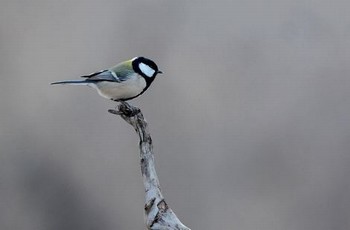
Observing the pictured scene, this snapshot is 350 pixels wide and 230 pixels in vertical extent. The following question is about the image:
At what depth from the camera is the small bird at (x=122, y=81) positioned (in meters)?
1.40

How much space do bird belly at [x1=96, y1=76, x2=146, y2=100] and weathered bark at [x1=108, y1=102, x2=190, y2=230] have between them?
29 millimetres

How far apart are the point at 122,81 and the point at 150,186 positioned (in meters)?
0.29

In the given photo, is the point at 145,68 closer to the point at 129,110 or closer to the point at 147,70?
the point at 147,70

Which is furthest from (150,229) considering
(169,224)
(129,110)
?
(129,110)

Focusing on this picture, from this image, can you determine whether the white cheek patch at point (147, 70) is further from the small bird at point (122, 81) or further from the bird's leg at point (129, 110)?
the bird's leg at point (129, 110)

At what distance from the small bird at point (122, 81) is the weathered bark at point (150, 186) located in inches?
1.5

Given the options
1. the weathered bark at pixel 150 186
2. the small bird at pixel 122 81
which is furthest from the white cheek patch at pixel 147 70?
the weathered bark at pixel 150 186

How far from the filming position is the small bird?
1.40 meters

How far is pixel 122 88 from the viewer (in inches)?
54.8

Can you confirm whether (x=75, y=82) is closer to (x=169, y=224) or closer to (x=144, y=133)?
(x=144, y=133)

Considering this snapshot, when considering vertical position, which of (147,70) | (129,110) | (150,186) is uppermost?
(147,70)

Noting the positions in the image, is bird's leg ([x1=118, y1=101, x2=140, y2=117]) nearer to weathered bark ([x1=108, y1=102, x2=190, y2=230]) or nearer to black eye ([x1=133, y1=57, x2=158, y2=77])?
weathered bark ([x1=108, y1=102, x2=190, y2=230])

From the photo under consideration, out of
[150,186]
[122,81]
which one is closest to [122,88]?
[122,81]

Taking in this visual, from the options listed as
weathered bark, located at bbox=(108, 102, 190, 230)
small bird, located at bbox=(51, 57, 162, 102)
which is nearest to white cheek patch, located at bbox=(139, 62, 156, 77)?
small bird, located at bbox=(51, 57, 162, 102)
